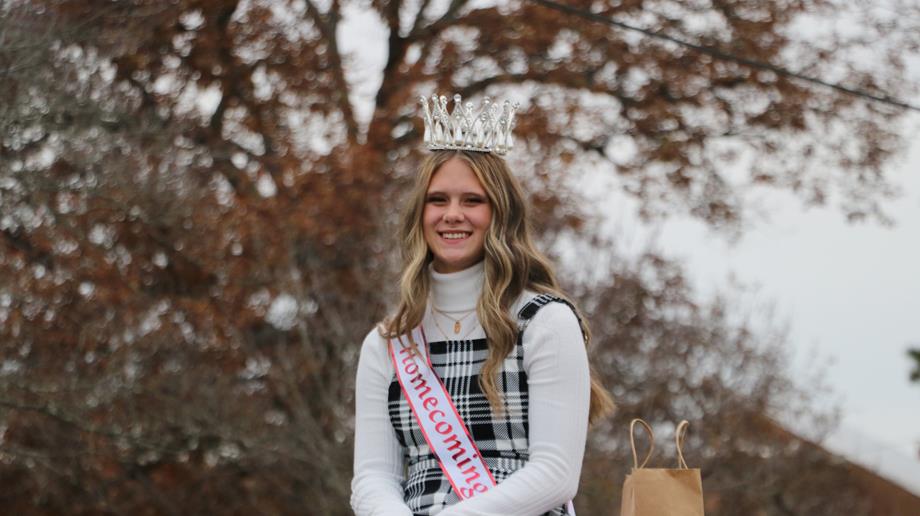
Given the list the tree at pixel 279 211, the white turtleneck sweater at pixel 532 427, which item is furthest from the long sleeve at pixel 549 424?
the tree at pixel 279 211

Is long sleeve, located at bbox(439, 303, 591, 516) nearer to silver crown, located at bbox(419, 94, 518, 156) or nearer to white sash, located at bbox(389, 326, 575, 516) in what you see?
white sash, located at bbox(389, 326, 575, 516)

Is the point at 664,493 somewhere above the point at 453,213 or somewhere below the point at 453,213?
below

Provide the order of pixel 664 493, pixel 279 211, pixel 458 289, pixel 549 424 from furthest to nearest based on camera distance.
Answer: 1. pixel 279 211
2. pixel 458 289
3. pixel 664 493
4. pixel 549 424

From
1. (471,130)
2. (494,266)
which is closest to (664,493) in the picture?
(494,266)

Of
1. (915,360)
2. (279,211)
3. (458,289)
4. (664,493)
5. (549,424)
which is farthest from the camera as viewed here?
(915,360)

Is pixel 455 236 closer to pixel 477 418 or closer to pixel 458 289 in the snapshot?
pixel 458 289

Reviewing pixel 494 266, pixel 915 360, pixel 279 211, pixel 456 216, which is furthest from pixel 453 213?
pixel 915 360

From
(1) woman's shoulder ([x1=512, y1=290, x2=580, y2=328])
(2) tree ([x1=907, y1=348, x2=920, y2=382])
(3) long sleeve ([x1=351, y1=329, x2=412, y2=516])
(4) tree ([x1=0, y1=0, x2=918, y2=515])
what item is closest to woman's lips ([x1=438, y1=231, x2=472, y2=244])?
(1) woman's shoulder ([x1=512, y1=290, x2=580, y2=328])

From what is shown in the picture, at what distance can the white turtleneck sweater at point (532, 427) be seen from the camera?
10.0 ft

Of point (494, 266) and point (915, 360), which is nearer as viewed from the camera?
point (494, 266)

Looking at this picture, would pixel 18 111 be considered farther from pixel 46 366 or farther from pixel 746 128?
pixel 746 128

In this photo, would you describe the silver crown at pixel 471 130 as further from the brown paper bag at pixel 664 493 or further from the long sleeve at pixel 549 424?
the brown paper bag at pixel 664 493

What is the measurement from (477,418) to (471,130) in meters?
0.67

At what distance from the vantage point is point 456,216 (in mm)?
3248
